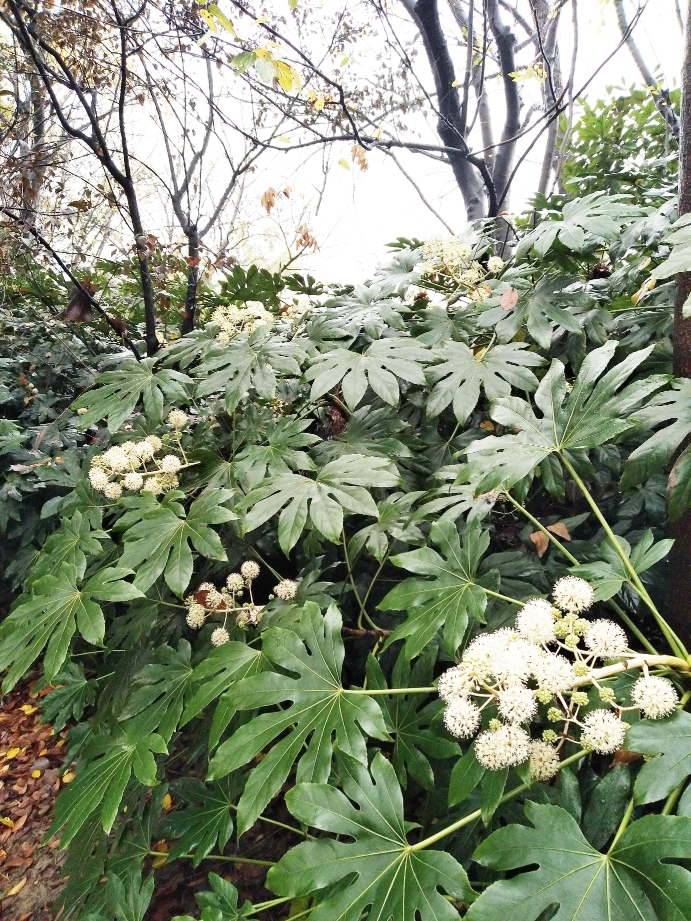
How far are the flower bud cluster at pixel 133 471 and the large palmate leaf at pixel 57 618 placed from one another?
0.26 m

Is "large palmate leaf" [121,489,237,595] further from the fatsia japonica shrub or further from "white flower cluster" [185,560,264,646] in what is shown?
"white flower cluster" [185,560,264,646]

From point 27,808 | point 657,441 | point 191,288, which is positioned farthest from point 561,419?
point 27,808

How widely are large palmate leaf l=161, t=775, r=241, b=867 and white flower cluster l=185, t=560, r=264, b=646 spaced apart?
42 cm

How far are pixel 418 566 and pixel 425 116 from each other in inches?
191

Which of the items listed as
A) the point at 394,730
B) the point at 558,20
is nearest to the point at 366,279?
the point at 394,730

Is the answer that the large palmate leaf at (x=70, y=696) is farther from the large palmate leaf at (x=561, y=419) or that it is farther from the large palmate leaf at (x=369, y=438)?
the large palmate leaf at (x=561, y=419)

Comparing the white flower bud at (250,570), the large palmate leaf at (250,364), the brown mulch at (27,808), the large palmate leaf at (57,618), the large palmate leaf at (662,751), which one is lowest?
the brown mulch at (27,808)

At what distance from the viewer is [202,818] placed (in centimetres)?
136

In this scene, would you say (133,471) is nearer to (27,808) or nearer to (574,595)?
(574,595)

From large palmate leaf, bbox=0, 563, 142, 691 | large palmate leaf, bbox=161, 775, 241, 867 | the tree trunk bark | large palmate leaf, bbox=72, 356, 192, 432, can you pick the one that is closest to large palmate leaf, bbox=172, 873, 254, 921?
large palmate leaf, bbox=161, 775, 241, 867

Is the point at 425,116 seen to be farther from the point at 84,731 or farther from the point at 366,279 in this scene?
the point at 84,731

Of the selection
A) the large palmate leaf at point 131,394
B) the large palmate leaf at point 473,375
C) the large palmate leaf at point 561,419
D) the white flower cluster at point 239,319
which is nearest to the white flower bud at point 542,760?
the large palmate leaf at point 561,419

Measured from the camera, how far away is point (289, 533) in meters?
A: 1.13

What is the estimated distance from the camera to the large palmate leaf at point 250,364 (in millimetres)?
1439
